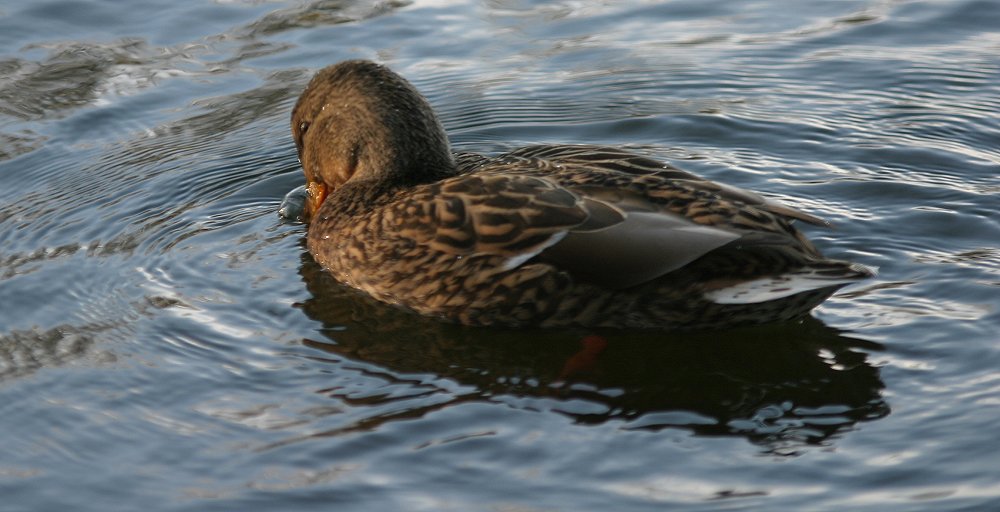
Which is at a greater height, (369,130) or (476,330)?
(369,130)

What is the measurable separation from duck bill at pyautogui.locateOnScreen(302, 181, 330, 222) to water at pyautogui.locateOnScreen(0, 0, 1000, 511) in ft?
0.42

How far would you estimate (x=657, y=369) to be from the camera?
636 cm

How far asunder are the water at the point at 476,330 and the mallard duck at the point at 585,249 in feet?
0.65

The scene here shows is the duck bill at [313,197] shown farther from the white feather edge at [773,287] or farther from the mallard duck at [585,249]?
the white feather edge at [773,287]

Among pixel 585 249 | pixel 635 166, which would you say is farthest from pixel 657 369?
pixel 635 166

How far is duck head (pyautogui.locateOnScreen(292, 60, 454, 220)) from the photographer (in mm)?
7555

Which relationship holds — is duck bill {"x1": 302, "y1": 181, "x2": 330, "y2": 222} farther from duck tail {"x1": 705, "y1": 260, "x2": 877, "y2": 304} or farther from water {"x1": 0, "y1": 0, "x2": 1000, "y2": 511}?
duck tail {"x1": 705, "y1": 260, "x2": 877, "y2": 304}

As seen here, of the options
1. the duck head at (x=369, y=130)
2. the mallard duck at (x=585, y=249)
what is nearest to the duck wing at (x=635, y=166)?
the mallard duck at (x=585, y=249)

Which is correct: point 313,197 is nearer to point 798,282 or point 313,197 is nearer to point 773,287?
point 773,287

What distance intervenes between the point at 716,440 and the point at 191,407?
2356 millimetres

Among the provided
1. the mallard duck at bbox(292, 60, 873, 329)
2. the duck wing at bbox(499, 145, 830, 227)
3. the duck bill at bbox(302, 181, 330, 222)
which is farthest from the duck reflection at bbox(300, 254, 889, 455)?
the duck bill at bbox(302, 181, 330, 222)

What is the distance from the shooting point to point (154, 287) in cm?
735

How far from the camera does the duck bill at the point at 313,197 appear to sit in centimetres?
812

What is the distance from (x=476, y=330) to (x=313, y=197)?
187 cm
